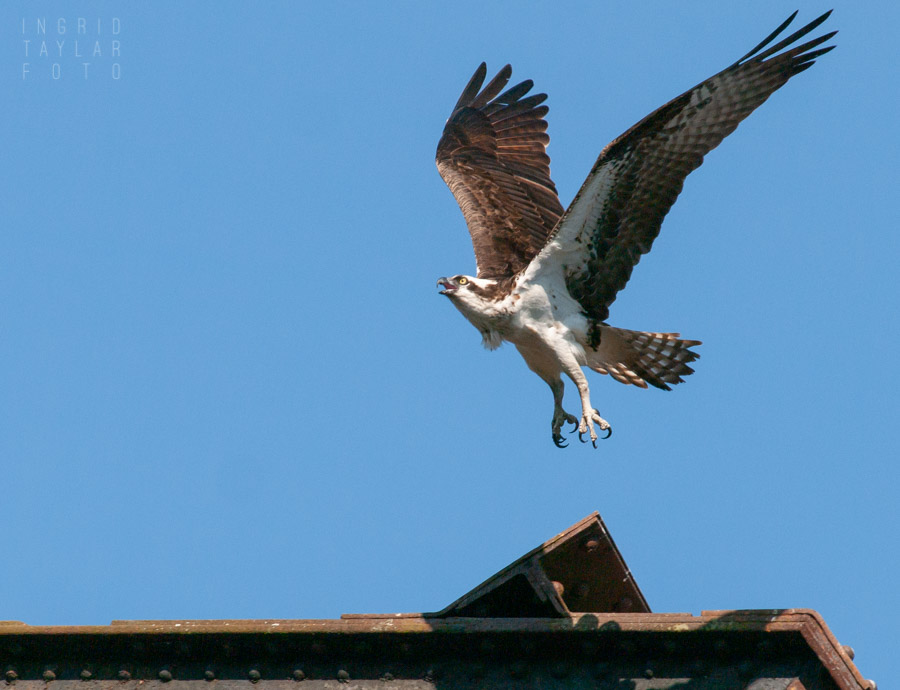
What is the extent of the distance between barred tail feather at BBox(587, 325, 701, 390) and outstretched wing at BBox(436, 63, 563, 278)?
1.10 meters

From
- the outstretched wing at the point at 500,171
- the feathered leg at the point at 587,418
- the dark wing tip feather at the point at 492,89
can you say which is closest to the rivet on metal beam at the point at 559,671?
the feathered leg at the point at 587,418

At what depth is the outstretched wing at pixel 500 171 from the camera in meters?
10.2

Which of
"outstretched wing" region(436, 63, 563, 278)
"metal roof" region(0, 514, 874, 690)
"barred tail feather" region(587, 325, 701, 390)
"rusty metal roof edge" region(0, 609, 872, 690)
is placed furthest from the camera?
"outstretched wing" region(436, 63, 563, 278)

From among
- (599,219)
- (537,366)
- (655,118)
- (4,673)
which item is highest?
(655,118)

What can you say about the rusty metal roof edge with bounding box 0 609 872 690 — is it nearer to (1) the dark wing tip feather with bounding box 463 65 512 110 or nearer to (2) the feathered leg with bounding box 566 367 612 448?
(2) the feathered leg with bounding box 566 367 612 448

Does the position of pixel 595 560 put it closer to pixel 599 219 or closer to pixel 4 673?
pixel 4 673

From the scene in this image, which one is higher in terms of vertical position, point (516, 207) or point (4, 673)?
point (516, 207)

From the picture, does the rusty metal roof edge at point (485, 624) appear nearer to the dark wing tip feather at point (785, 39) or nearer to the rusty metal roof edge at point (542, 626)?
the rusty metal roof edge at point (542, 626)

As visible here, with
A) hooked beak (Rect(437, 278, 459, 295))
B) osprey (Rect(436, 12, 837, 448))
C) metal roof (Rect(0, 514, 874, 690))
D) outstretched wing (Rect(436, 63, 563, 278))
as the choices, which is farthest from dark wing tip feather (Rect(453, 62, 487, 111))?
metal roof (Rect(0, 514, 874, 690))

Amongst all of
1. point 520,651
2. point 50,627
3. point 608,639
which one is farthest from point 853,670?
point 50,627

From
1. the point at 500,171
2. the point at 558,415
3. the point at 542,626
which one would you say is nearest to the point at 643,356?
the point at 558,415

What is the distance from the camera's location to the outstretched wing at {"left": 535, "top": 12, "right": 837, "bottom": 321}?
26.9ft

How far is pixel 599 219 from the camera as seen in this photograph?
338 inches

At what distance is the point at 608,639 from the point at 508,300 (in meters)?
4.25
